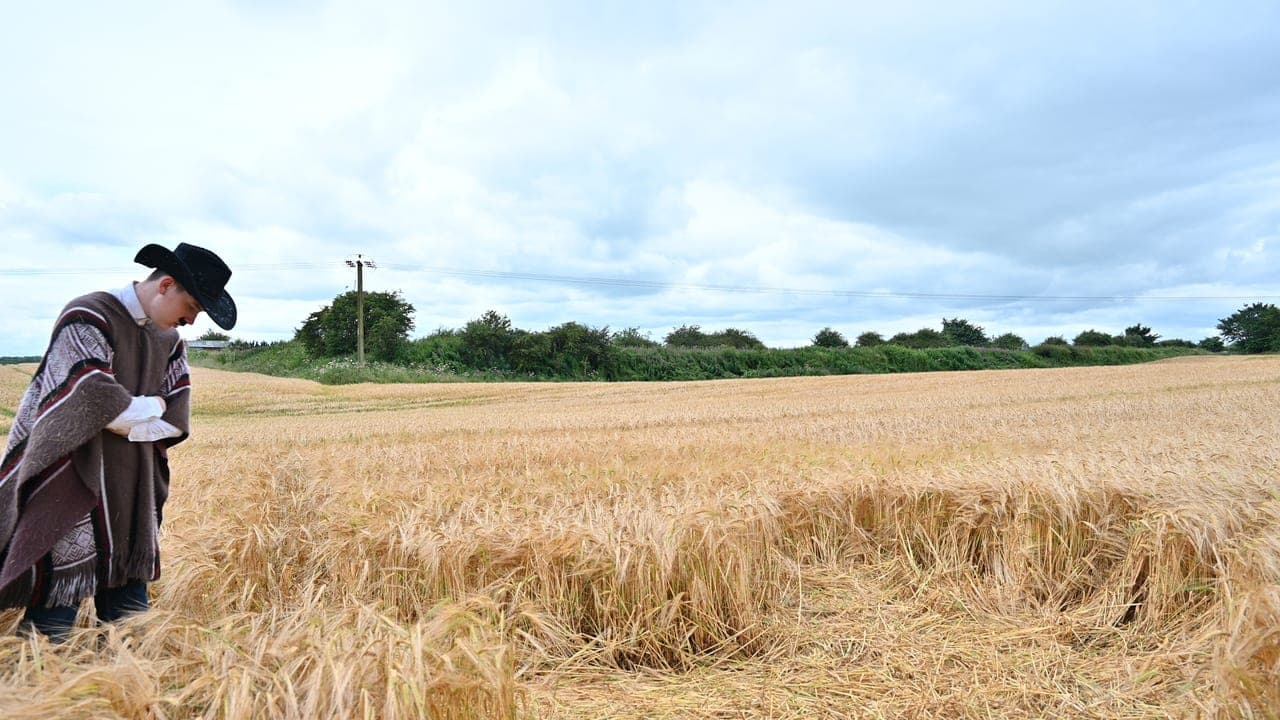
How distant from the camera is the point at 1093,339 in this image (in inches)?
2458

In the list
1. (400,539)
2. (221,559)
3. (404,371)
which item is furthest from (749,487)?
(404,371)

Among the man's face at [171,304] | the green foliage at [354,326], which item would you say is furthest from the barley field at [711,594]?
the green foliage at [354,326]

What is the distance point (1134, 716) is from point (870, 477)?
7.03 ft

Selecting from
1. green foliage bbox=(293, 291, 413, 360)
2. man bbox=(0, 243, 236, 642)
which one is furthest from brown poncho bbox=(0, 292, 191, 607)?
green foliage bbox=(293, 291, 413, 360)

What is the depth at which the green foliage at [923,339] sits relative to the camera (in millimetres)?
58300

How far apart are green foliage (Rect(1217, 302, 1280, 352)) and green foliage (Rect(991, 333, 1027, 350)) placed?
17.7 m

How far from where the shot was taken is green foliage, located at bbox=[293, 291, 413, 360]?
119 ft

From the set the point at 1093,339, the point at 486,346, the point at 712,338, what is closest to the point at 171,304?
the point at 486,346

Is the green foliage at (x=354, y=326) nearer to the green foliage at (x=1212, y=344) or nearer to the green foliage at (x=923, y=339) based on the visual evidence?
the green foliage at (x=923, y=339)

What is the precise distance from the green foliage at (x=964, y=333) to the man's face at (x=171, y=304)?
64.3 m

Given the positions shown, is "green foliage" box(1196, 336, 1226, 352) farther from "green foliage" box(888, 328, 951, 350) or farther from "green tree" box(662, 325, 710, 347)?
"green tree" box(662, 325, 710, 347)

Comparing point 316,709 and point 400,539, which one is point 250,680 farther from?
point 400,539

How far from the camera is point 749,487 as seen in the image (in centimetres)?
471

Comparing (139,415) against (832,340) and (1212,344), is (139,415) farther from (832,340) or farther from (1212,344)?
(1212,344)
